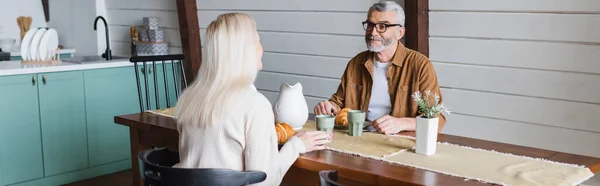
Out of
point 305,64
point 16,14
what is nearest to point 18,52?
point 16,14

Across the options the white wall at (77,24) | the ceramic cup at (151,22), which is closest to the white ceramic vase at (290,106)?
the ceramic cup at (151,22)

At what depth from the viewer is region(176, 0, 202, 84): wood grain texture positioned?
487 centimetres

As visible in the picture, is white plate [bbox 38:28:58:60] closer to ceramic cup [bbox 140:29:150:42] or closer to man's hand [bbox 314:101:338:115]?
A: ceramic cup [bbox 140:29:150:42]

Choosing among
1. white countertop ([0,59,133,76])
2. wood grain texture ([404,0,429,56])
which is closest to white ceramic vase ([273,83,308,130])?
wood grain texture ([404,0,429,56])

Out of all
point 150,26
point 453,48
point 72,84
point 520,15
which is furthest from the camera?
point 150,26

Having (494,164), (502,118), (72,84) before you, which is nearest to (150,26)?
(72,84)

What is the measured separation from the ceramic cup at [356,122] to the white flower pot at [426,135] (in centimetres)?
36

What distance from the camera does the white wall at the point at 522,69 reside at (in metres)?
3.10

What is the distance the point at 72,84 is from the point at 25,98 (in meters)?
0.33

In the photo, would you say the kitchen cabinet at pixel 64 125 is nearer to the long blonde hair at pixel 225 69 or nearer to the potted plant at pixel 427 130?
the long blonde hair at pixel 225 69

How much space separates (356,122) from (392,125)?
0.50 feet

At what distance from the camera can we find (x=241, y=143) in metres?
2.12

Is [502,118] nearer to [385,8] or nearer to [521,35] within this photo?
[521,35]

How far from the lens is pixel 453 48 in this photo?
3.56 metres
